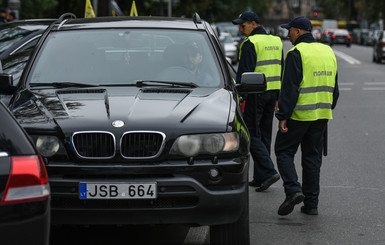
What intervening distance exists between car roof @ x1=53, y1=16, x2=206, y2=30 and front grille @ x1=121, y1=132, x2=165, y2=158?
1895 millimetres

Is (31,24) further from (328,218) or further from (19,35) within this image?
(328,218)

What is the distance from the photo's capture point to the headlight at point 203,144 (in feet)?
19.9

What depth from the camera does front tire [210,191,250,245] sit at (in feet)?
20.7

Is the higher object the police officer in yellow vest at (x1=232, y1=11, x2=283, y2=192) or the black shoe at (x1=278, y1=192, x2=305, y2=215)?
the police officer in yellow vest at (x1=232, y1=11, x2=283, y2=192)

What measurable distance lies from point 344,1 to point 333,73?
135424mm

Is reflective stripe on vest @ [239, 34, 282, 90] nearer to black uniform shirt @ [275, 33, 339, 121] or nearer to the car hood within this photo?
black uniform shirt @ [275, 33, 339, 121]

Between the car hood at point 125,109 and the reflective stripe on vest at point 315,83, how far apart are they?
1.16 metres

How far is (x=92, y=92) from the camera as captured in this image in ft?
22.5

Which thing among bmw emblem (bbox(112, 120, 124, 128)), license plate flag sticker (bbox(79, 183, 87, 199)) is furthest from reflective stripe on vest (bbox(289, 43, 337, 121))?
license plate flag sticker (bbox(79, 183, 87, 199))

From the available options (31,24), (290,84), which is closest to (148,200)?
(290,84)

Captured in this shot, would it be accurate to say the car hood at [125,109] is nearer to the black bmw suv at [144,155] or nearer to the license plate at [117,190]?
the black bmw suv at [144,155]

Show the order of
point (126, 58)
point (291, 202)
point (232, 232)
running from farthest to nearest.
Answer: point (291, 202) → point (126, 58) → point (232, 232)

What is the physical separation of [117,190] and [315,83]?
2.61m

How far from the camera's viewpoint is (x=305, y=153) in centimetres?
820
